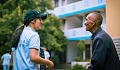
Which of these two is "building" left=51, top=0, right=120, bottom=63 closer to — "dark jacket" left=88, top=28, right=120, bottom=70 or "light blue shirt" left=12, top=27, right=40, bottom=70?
"dark jacket" left=88, top=28, right=120, bottom=70

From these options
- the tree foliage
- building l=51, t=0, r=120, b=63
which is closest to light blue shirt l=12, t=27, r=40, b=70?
the tree foliage

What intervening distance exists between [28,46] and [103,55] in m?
Result: 1.08

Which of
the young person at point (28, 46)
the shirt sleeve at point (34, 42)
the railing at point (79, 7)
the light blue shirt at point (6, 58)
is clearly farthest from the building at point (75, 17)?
the shirt sleeve at point (34, 42)

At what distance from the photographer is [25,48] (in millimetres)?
3035

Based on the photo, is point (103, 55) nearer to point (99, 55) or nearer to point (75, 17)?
point (99, 55)

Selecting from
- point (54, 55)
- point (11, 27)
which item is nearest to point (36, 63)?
point (11, 27)

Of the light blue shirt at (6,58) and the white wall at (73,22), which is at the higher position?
the white wall at (73,22)

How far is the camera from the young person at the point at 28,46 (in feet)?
9.50

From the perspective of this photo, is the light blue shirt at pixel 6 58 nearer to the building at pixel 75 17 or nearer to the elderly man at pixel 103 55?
the elderly man at pixel 103 55

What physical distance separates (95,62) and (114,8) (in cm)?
422

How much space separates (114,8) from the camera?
22.0 feet

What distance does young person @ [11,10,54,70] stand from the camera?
2896 millimetres

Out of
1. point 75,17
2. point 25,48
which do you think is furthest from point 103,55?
point 75,17

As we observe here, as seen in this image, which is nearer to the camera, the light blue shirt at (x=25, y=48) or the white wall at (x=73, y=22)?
the light blue shirt at (x=25, y=48)
